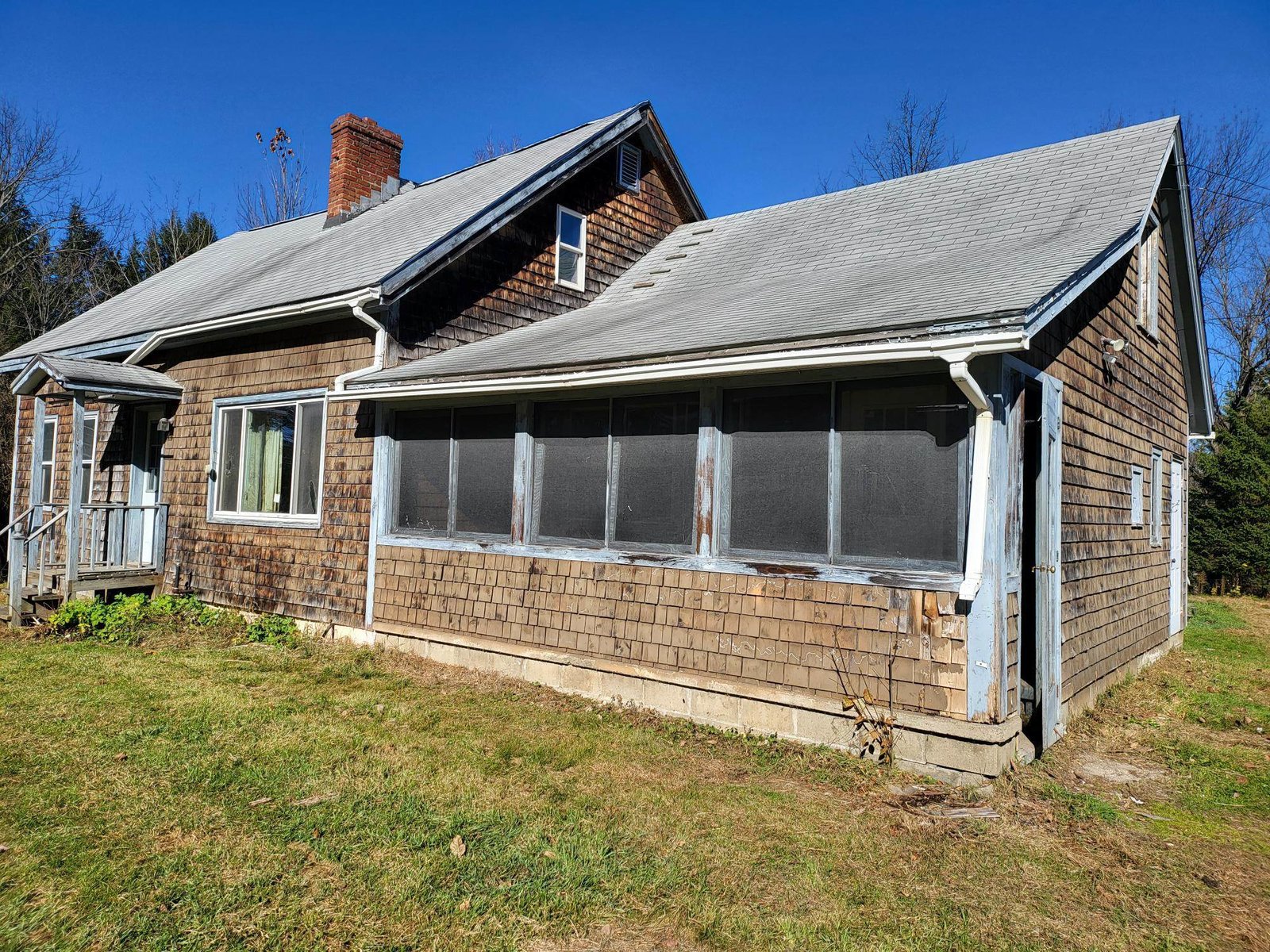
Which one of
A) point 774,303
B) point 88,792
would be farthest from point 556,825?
point 774,303

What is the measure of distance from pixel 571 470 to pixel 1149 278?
706 cm

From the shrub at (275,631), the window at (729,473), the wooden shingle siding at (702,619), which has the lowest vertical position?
the shrub at (275,631)

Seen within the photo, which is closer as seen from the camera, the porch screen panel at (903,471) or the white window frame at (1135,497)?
the porch screen panel at (903,471)

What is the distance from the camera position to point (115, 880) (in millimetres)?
3947

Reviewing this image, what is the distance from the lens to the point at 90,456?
13.2m

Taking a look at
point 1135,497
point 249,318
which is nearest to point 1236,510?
point 1135,497

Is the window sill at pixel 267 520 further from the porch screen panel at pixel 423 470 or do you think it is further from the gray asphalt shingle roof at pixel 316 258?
the gray asphalt shingle roof at pixel 316 258

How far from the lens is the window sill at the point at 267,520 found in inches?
390

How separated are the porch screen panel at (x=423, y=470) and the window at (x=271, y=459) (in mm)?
1294

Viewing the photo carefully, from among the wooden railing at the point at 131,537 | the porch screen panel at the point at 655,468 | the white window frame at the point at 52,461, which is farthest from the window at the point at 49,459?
the porch screen panel at the point at 655,468

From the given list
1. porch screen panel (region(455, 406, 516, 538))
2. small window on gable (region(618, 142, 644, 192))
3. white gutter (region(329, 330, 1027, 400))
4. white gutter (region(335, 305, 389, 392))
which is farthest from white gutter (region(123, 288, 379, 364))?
small window on gable (region(618, 142, 644, 192))

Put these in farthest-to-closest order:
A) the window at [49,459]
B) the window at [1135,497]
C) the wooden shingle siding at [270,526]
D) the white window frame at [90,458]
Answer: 1. the window at [49,459]
2. the white window frame at [90,458]
3. the wooden shingle siding at [270,526]
4. the window at [1135,497]

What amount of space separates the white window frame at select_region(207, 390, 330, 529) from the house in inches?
1.9

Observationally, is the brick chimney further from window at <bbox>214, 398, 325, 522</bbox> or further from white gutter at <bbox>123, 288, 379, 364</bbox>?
window at <bbox>214, 398, 325, 522</bbox>
